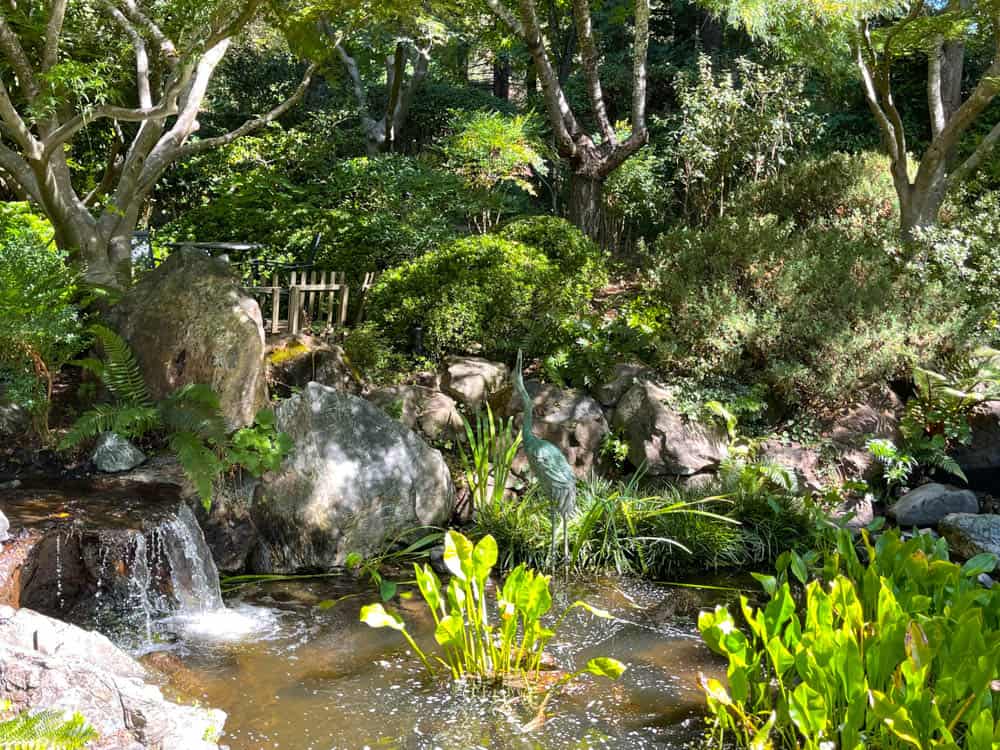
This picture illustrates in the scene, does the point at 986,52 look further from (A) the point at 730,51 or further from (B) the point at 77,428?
(B) the point at 77,428

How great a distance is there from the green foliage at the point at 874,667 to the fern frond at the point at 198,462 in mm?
3642

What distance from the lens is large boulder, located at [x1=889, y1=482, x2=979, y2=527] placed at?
24.1 ft

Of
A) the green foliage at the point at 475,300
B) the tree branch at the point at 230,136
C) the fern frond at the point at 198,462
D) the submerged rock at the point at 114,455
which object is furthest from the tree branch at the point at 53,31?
the fern frond at the point at 198,462

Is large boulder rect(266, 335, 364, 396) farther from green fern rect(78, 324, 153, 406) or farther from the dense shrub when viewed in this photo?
the dense shrub

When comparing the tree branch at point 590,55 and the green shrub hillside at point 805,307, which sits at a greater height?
the tree branch at point 590,55

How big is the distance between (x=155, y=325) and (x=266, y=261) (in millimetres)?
4111

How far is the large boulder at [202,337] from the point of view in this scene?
708 centimetres

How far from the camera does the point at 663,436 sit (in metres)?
7.69

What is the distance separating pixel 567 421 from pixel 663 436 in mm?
846

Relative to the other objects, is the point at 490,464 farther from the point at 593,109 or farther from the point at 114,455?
the point at 593,109

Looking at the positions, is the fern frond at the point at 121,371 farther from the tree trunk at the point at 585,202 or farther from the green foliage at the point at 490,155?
the tree trunk at the point at 585,202

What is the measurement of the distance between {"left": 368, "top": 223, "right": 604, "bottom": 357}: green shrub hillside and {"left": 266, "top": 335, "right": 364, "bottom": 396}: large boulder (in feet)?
2.61

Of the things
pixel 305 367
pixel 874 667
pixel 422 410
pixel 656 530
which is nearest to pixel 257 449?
pixel 305 367

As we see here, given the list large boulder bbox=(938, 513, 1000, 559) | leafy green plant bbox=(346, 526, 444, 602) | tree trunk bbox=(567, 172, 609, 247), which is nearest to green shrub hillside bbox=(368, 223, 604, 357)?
tree trunk bbox=(567, 172, 609, 247)
